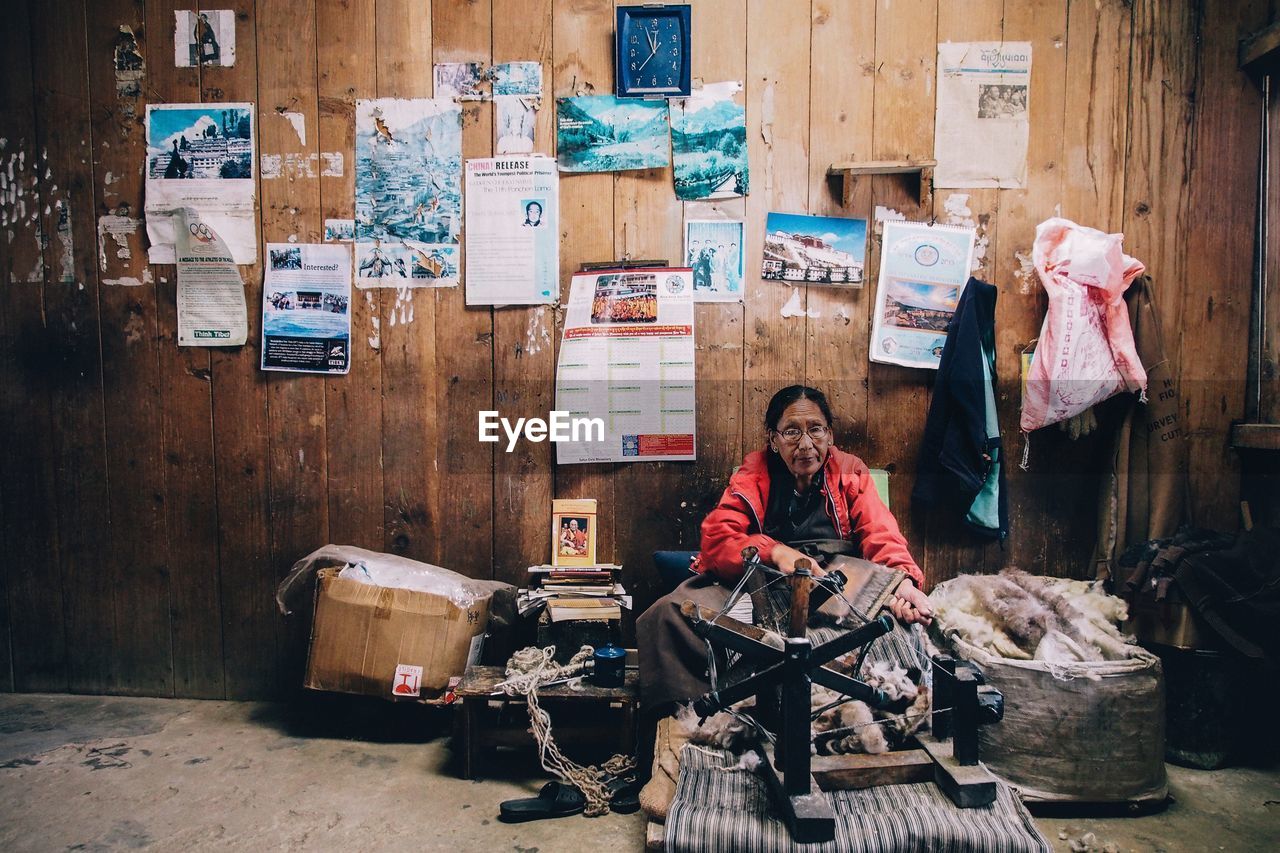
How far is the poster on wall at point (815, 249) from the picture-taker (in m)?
2.57

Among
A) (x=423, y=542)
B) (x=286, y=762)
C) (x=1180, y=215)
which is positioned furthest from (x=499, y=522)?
(x=1180, y=215)

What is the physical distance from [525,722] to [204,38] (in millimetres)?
2657

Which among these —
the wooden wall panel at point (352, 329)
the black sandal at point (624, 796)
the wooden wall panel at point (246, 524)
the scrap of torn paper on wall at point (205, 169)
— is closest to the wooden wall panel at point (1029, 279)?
the black sandal at point (624, 796)

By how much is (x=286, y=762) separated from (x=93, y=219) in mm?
2090

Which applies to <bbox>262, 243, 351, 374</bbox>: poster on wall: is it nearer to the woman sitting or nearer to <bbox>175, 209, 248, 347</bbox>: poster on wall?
<bbox>175, 209, 248, 347</bbox>: poster on wall

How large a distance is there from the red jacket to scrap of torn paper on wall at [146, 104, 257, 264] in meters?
1.95

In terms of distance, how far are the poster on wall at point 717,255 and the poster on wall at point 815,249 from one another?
0.10 meters

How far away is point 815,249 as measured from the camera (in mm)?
2580

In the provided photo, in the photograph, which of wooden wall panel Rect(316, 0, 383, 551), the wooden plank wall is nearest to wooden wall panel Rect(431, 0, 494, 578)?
the wooden plank wall

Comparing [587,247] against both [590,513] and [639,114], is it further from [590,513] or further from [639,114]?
[590,513]

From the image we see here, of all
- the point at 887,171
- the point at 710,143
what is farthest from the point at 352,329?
the point at 887,171

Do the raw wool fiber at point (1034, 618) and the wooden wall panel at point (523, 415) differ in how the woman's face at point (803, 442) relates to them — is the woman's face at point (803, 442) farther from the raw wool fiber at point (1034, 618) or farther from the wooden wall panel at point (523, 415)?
the wooden wall panel at point (523, 415)

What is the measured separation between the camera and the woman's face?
2.28m

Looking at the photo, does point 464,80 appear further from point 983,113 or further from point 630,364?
point 983,113
